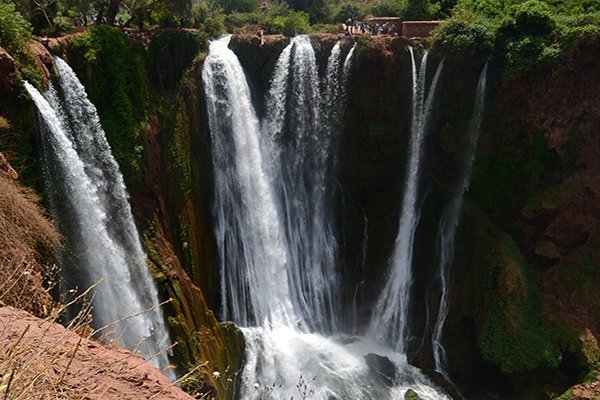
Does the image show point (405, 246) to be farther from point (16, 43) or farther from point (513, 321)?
point (16, 43)

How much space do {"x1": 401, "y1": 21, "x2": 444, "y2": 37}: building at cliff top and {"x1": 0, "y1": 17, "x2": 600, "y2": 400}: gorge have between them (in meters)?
1.79

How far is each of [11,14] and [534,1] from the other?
1660 centimetres

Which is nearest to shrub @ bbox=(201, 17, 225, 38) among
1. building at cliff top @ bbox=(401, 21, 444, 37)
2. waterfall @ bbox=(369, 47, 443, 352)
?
building at cliff top @ bbox=(401, 21, 444, 37)

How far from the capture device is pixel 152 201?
1510 cm

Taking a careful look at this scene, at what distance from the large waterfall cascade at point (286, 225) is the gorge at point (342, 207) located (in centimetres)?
7

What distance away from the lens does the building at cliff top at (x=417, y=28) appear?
19.8 m

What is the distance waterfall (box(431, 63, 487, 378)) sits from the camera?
17422mm

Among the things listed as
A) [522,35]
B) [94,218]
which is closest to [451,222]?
[522,35]

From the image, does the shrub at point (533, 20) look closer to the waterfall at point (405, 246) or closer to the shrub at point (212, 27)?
the waterfall at point (405, 246)

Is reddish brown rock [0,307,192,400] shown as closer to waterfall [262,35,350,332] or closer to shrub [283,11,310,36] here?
waterfall [262,35,350,332]

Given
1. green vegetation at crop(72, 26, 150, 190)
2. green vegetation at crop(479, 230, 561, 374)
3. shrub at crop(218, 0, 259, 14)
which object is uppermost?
shrub at crop(218, 0, 259, 14)

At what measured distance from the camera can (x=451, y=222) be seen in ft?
59.9

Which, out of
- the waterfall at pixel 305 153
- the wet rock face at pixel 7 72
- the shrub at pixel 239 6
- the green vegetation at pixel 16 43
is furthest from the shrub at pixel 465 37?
the shrub at pixel 239 6

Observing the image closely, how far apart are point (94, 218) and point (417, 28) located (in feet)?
49.0
